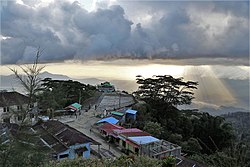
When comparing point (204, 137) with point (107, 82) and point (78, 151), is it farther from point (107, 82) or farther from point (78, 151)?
point (107, 82)

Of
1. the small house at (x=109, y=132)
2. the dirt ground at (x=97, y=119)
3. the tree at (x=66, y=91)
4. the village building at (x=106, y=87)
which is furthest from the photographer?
the village building at (x=106, y=87)

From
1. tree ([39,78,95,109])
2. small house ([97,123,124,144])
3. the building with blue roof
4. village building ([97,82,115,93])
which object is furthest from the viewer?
village building ([97,82,115,93])

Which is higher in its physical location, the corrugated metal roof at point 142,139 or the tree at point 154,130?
the corrugated metal roof at point 142,139

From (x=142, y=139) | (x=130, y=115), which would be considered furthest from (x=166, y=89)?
(x=142, y=139)

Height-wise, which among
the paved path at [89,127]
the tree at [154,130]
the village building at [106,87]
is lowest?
the paved path at [89,127]

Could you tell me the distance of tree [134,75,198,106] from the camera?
2856 centimetres

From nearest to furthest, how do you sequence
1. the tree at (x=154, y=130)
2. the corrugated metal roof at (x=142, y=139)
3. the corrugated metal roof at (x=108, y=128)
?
the corrugated metal roof at (x=142, y=139), the corrugated metal roof at (x=108, y=128), the tree at (x=154, y=130)

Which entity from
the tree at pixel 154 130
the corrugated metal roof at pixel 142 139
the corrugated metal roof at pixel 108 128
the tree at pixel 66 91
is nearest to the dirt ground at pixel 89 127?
the corrugated metal roof at pixel 108 128

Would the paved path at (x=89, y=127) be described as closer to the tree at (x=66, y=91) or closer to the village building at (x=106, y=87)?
the tree at (x=66, y=91)

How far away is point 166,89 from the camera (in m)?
29.2

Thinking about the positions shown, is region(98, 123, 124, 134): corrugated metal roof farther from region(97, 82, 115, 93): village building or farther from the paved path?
region(97, 82, 115, 93): village building

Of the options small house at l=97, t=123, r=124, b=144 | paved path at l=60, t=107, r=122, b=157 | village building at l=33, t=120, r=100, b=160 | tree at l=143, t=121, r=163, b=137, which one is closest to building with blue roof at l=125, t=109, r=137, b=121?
paved path at l=60, t=107, r=122, b=157

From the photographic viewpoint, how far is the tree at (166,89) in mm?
28562

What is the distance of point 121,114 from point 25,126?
66.0ft
